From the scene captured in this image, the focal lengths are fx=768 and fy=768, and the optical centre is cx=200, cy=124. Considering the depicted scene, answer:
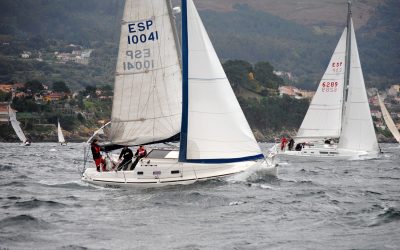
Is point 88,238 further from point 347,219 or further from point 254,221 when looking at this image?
point 347,219

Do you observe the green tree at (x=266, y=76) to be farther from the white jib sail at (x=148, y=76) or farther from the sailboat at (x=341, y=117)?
the white jib sail at (x=148, y=76)

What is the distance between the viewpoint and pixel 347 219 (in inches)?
751

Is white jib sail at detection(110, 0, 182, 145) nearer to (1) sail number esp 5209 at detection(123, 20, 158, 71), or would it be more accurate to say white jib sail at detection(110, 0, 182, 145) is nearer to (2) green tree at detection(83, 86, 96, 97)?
(1) sail number esp 5209 at detection(123, 20, 158, 71)

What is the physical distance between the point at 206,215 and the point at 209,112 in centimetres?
584

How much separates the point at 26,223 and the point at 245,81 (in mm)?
165770

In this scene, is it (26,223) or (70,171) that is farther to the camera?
(70,171)

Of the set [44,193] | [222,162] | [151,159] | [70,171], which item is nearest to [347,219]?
[222,162]

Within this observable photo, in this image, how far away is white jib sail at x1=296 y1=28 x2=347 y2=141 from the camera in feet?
165

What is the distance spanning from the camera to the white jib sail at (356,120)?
48344mm

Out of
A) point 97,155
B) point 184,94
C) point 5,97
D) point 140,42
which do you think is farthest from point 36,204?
point 5,97

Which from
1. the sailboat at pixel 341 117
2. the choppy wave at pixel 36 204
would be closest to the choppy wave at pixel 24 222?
the choppy wave at pixel 36 204

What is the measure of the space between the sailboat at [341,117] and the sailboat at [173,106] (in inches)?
864

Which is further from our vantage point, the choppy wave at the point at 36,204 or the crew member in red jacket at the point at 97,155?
the crew member in red jacket at the point at 97,155

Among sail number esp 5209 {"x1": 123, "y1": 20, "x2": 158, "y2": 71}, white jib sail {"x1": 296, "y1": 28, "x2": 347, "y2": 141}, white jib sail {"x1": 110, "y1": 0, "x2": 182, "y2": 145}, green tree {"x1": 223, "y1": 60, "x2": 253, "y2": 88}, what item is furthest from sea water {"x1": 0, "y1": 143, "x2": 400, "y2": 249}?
green tree {"x1": 223, "y1": 60, "x2": 253, "y2": 88}
